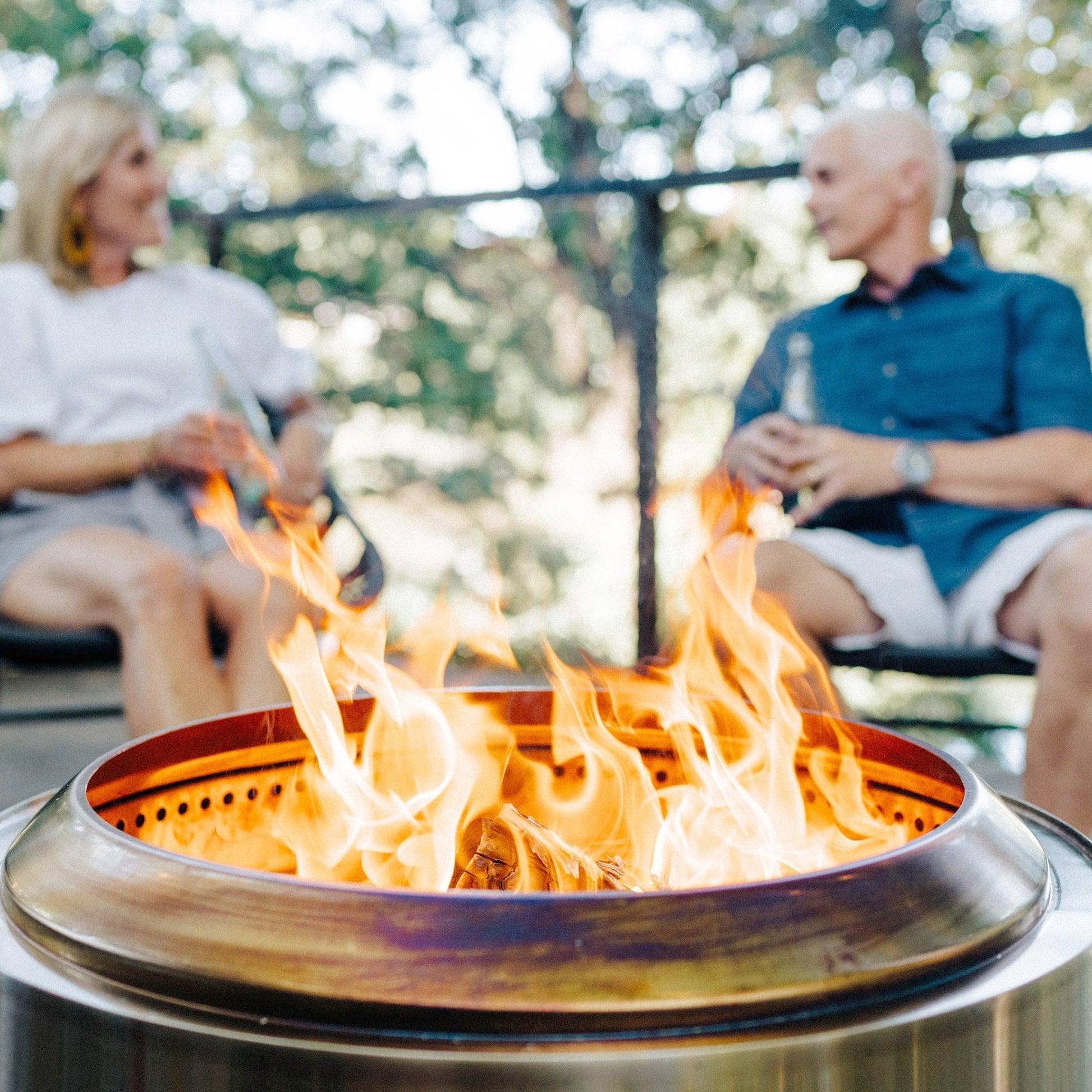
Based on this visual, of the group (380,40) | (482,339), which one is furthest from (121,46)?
(482,339)

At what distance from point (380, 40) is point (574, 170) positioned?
50.8 inches

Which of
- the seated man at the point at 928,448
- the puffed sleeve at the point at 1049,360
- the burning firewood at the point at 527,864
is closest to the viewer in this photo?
the burning firewood at the point at 527,864

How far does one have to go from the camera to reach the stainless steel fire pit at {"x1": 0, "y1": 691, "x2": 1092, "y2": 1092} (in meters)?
0.59

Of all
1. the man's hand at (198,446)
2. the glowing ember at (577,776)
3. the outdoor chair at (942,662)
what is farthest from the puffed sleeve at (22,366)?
the outdoor chair at (942,662)

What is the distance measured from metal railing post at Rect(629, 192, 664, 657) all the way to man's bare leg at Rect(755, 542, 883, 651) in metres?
0.59

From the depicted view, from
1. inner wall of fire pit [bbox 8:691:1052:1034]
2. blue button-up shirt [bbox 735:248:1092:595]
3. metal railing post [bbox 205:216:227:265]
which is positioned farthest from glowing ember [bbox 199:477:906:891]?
metal railing post [bbox 205:216:227:265]

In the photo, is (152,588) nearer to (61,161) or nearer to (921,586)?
(61,161)

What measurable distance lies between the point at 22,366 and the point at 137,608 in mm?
558

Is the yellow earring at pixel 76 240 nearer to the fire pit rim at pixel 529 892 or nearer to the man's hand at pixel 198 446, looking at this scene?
the man's hand at pixel 198 446

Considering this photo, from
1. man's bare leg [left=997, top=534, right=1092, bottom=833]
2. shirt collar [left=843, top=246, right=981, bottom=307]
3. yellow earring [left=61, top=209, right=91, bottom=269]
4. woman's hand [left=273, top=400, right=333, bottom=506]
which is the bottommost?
man's bare leg [left=997, top=534, right=1092, bottom=833]

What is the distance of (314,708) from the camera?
973mm

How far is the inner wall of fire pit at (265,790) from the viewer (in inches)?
36.7

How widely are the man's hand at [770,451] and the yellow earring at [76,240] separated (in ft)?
3.96

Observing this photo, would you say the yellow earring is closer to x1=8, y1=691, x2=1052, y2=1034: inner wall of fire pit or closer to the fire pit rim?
the fire pit rim
